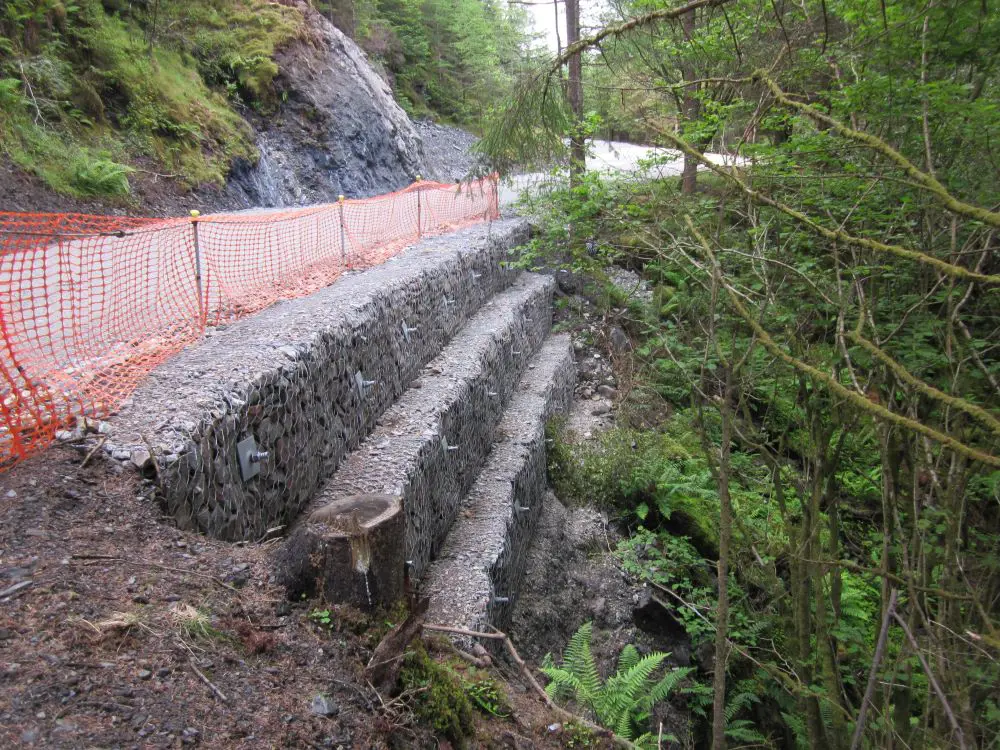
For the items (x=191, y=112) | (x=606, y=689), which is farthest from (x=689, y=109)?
(x=191, y=112)

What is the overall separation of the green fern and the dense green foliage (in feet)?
2.34

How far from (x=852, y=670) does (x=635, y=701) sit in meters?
1.63

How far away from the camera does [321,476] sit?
4832mm

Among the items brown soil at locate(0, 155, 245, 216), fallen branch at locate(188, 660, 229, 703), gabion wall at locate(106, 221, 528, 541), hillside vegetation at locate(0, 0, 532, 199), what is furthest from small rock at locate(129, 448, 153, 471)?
hillside vegetation at locate(0, 0, 532, 199)

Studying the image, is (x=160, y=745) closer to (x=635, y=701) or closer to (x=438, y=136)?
(x=635, y=701)

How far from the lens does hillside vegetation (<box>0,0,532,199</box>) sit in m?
9.95

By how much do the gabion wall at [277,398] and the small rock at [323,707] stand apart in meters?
1.28

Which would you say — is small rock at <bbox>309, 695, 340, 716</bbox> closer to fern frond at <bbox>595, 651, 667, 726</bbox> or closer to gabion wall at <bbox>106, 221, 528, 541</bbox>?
gabion wall at <bbox>106, 221, 528, 541</bbox>

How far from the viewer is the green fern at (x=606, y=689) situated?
14.4ft

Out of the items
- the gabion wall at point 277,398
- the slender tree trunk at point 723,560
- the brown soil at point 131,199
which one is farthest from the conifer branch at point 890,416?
the brown soil at point 131,199

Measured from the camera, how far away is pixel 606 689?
4.59 m

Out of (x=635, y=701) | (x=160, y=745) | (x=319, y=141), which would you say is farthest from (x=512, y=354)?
(x=319, y=141)

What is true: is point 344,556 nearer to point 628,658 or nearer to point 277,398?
point 277,398

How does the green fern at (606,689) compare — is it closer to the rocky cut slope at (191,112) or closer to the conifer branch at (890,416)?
the conifer branch at (890,416)
